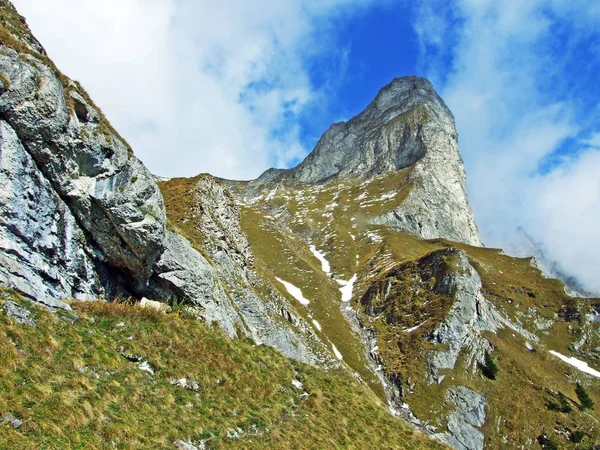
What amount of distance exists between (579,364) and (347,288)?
171 feet

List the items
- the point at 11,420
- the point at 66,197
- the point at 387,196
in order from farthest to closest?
the point at 387,196 < the point at 66,197 < the point at 11,420

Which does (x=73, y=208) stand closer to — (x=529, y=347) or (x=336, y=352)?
(x=336, y=352)

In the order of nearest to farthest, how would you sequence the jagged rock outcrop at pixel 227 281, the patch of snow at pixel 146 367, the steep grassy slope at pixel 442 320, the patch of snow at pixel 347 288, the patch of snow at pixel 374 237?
the patch of snow at pixel 146 367 < the jagged rock outcrop at pixel 227 281 < the steep grassy slope at pixel 442 320 < the patch of snow at pixel 347 288 < the patch of snow at pixel 374 237


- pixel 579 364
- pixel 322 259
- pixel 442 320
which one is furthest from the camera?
pixel 322 259

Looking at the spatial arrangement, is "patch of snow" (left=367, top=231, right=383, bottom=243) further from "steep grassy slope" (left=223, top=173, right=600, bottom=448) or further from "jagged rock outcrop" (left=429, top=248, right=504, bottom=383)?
"jagged rock outcrop" (left=429, top=248, right=504, bottom=383)

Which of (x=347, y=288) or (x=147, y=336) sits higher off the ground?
(x=347, y=288)

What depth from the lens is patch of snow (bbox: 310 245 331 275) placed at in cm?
11500

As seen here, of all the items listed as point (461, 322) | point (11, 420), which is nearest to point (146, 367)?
point (11, 420)

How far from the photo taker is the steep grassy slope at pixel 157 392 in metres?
10.9

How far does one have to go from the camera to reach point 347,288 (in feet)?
337

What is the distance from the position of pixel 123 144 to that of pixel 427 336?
65514mm

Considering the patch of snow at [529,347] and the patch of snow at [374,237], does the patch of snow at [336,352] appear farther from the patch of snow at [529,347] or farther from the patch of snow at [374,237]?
the patch of snow at [374,237]

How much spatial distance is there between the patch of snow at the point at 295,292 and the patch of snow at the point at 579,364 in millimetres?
55553

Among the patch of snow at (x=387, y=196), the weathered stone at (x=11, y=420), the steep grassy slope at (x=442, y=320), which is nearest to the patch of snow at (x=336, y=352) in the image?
the steep grassy slope at (x=442, y=320)
